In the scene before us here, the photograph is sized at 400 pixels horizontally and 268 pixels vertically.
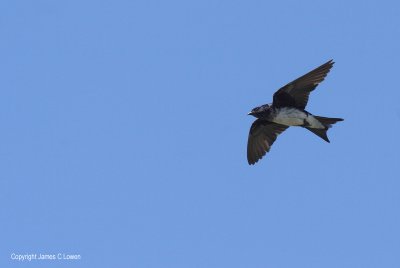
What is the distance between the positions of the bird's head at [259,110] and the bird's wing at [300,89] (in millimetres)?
231

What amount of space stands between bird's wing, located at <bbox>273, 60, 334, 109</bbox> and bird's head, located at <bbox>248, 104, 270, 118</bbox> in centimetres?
23

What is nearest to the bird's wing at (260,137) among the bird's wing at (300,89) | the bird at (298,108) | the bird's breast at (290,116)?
the bird at (298,108)

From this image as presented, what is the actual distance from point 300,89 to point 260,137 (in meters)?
2.05

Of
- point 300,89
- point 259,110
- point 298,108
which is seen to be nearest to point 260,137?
point 259,110

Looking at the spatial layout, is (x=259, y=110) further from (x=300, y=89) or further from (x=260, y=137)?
(x=260, y=137)

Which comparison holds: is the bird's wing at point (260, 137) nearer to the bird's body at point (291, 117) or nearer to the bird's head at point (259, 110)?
the bird's head at point (259, 110)

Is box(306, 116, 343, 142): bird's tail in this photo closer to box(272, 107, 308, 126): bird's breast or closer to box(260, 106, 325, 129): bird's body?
box(260, 106, 325, 129): bird's body

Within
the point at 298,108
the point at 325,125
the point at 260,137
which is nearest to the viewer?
the point at 325,125

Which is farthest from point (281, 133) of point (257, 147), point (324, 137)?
point (324, 137)

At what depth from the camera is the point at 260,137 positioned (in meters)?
19.1

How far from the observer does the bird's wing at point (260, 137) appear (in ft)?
62.3

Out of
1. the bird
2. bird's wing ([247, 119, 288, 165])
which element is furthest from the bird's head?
bird's wing ([247, 119, 288, 165])

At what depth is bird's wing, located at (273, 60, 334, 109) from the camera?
16938 mm

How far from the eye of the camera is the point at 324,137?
17438 mm
